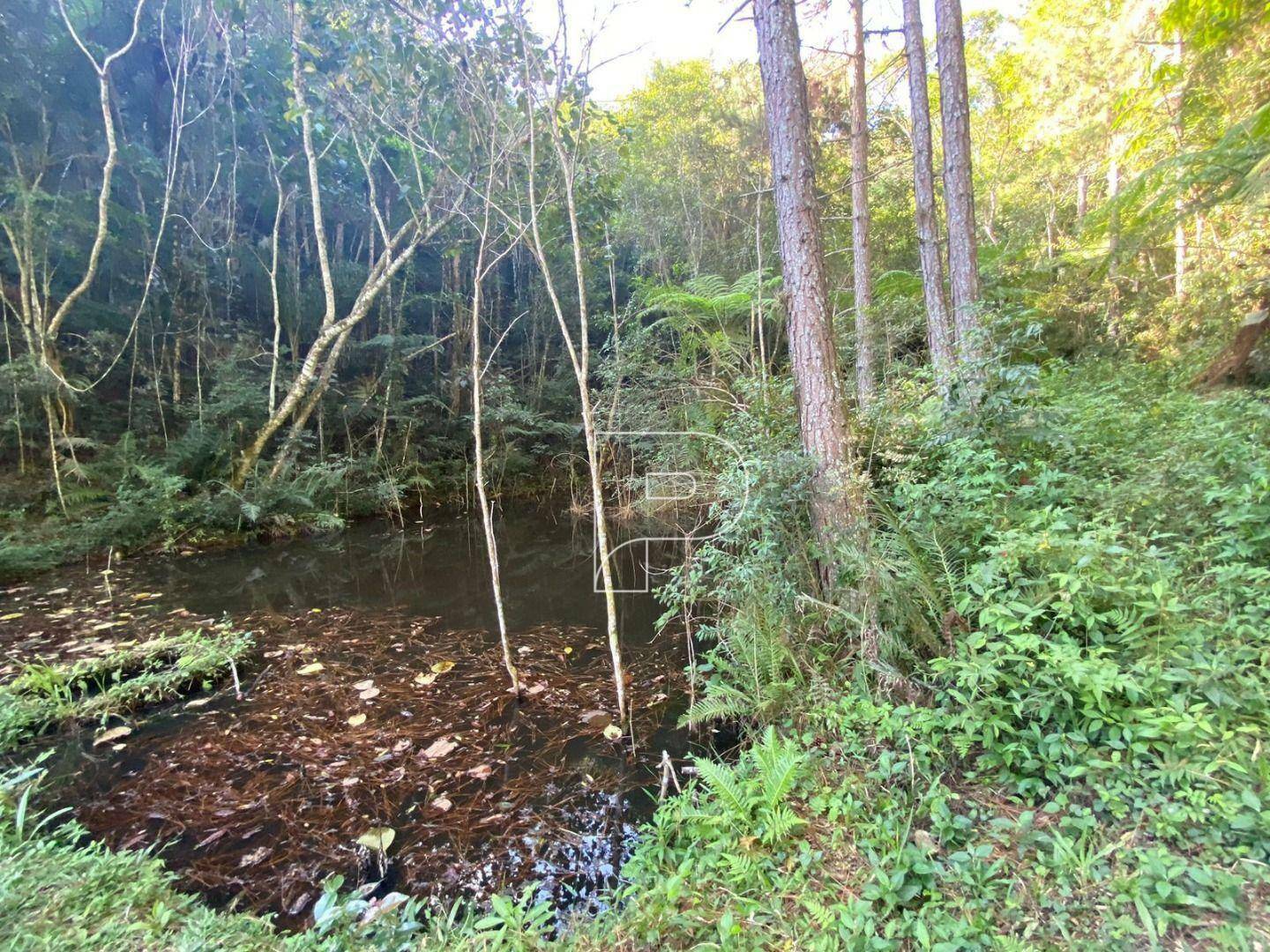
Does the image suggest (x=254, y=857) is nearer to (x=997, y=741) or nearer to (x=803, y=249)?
(x=997, y=741)

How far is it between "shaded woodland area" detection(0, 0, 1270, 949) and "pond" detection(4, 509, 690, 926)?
0.07 meters

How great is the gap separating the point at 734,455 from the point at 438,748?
2794mm

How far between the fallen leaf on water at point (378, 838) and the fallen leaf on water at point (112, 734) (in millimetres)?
1979

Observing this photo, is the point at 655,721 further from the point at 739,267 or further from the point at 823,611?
the point at 739,267

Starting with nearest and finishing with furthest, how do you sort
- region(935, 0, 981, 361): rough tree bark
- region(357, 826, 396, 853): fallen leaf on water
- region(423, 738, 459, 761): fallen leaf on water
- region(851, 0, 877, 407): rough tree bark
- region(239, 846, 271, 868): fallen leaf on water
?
region(239, 846, 271, 868): fallen leaf on water, region(357, 826, 396, 853): fallen leaf on water, region(423, 738, 459, 761): fallen leaf on water, region(935, 0, 981, 361): rough tree bark, region(851, 0, 877, 407): rough tree bark

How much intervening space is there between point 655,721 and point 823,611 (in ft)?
4.39

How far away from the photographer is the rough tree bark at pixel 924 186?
18.7 feet

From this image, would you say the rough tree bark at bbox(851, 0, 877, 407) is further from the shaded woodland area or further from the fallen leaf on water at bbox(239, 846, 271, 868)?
the fallen leaf on water at bbox(239, 846, 271, 868)

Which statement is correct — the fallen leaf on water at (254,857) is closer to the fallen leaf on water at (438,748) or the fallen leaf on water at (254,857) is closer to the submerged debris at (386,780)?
the submerged debris at (386,780)

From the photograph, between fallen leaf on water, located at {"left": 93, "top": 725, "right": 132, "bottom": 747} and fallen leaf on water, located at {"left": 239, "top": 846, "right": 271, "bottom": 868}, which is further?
fallen leaf on water, located at {"left": 93, "top": 725, "right": 132, "bottom": 747}

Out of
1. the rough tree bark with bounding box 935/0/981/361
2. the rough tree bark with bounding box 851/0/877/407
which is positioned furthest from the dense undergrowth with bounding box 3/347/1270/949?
the rough tree bark with bounding box 851/0/877/407

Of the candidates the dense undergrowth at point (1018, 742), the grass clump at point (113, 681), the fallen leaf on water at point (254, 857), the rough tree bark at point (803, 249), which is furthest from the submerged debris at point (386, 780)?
the rough tree bark at point (803, 249)

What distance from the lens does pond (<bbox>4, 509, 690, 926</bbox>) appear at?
2521 mm

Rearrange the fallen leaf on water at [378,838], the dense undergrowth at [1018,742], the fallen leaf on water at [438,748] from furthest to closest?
1. the fallen leaf on water at [438,748]
2. the fallen leaf on water at [378,838]
3. the dense undergrowth at [1018,742]
